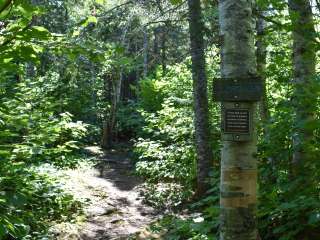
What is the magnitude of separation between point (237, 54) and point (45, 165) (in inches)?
273

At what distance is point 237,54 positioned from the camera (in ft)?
11.8

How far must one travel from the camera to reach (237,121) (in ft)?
11.8

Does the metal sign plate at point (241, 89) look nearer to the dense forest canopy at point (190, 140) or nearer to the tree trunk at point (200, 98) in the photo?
the dense forest canopy at point (190, 140)

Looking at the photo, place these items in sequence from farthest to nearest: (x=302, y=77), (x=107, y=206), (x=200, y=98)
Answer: (x=107, y=206) → (x=200, y=98) → (x=302, y=77)

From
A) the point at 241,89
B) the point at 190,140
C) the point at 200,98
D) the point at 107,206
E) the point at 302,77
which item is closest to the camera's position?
the point at 241,89

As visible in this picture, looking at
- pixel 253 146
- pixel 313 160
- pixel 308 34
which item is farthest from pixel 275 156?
pixel 253 146

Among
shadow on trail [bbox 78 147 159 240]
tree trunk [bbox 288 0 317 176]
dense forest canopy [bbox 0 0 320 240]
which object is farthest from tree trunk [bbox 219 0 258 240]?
shadow on trail [bbox 78 147 159 240]

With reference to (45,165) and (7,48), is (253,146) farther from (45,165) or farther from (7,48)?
(45,165)

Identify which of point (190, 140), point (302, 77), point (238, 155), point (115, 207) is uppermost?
point (302, 77)

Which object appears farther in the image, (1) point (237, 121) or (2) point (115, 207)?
(2) point (115, 207)

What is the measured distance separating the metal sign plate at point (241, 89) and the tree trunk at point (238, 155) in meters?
0.06

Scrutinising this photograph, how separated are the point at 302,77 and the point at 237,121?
3.06 m

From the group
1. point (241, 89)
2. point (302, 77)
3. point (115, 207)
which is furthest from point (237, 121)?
point (115, 207)

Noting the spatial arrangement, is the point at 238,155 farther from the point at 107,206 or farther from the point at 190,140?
the point at 190,140
